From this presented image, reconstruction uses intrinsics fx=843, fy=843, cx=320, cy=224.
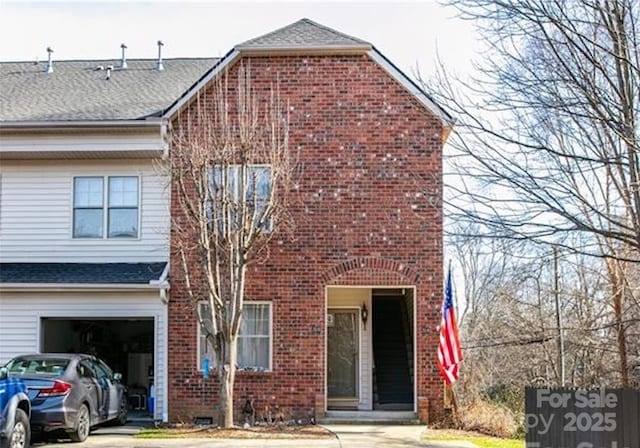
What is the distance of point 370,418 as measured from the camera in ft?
55.3

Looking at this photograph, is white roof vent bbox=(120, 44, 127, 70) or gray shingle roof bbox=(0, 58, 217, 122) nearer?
gray shingle roof bbox=(0, 58, 217, 122)

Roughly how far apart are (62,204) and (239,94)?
15.4 feet

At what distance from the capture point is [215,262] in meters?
16.0

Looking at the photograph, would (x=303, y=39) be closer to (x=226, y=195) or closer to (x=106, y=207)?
(x=226, y=195)

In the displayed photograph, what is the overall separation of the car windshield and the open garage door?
4862 mm

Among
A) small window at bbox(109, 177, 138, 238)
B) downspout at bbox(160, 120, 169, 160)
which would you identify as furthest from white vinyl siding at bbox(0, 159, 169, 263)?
downspout at bbox(160, 120, 169, 160)

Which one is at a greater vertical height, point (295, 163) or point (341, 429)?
point (295, 163)

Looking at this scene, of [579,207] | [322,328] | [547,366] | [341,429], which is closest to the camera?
[579,207]

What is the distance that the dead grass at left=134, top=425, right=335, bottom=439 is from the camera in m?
14.9

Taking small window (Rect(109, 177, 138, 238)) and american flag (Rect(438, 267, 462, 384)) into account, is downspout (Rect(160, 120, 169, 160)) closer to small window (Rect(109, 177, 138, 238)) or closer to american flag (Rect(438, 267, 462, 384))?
small window (Rect(109, 177, 138, 238))

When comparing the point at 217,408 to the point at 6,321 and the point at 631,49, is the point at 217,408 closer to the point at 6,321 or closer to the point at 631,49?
the point at 6,321

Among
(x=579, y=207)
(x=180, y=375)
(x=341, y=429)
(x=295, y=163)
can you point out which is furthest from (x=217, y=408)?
(x=579, y=207)

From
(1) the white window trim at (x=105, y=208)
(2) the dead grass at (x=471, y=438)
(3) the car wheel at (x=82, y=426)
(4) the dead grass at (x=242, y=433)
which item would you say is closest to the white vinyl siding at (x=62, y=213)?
(1) the white window trim at (x=105, y=208)

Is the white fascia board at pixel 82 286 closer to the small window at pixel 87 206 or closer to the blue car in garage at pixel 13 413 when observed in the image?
the small window at pixel 87 206
